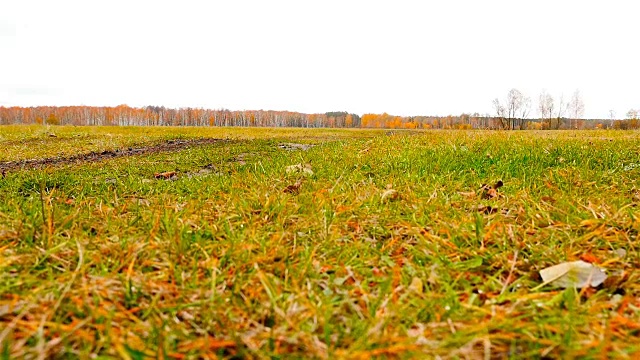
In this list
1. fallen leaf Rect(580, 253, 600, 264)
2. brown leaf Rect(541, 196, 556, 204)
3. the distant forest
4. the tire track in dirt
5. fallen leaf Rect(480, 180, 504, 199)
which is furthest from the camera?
the distant forest

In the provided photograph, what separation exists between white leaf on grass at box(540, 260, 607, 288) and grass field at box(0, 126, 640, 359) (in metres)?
0.04

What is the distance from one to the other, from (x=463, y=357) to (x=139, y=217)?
225 centimetres

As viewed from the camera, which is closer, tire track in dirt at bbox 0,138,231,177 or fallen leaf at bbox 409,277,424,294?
fallen leaf at bbox 409,277,424,294

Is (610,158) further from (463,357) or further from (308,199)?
(463,357)

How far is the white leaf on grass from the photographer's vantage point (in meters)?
1.75

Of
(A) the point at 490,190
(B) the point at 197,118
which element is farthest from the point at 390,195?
(B) the point at 197,118

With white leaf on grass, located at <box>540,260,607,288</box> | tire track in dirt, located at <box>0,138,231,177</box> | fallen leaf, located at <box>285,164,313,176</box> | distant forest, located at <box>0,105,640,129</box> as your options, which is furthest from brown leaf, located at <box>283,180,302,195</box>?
distant forest, located at <box>0,105,640,129</box>

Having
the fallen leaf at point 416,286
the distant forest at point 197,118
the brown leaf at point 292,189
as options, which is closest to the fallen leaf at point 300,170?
the brown leaf at point 292,189

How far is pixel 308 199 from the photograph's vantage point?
3.34 m

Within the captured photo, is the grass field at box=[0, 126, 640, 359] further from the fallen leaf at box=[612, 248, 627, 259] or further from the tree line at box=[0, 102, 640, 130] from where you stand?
the tree line at box=[0, 102, 640, 130]

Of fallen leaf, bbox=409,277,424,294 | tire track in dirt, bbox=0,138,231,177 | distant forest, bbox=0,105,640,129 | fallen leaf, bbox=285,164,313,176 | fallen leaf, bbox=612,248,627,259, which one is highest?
distant forest, bbox=0,105,640,129

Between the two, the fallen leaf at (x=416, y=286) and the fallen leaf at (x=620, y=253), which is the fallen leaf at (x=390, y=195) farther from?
the fallen leaf at (x=620, y=253)

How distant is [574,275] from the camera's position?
5.87 ft

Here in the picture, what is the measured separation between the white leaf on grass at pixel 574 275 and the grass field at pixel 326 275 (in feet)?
0.14
